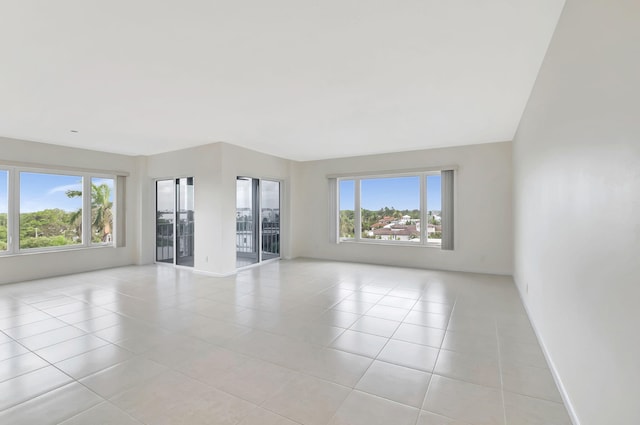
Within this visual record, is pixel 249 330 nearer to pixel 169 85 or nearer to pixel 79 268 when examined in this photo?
pixel 169 85

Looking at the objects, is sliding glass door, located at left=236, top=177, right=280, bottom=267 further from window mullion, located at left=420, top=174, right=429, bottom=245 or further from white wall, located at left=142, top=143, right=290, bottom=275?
window mullion, located at left=420, top=174, right=429, bottom=245

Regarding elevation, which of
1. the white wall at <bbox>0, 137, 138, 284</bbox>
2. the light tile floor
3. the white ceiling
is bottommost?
the light tile floor

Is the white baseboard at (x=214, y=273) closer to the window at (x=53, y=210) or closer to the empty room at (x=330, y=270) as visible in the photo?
the empty room at (x=330, y=270)

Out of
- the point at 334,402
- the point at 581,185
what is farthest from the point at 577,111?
the point at 334,402

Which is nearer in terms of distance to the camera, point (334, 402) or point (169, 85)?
point (334, 402)

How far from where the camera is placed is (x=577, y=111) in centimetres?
168

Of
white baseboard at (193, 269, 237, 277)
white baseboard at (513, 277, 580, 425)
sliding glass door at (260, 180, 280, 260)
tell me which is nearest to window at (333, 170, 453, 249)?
sliding glass door at (260, 180, 280, 260)

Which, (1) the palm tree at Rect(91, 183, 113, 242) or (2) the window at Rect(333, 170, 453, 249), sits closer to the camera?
(2) the window at Rect(333, 170, 453, 249)

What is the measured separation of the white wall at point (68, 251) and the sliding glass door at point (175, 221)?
51 cm

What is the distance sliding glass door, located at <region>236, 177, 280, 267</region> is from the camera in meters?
6.45

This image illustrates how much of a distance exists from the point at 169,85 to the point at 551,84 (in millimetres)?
3410

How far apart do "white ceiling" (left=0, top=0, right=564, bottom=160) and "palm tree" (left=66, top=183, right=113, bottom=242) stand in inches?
70.6

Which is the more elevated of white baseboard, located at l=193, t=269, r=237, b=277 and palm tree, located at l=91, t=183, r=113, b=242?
palm tree, located at l=91, t=183, r=113, b=242

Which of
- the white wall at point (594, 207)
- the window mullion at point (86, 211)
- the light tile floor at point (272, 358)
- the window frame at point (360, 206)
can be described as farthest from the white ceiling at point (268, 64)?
the light tile floor at point (272, 358)
